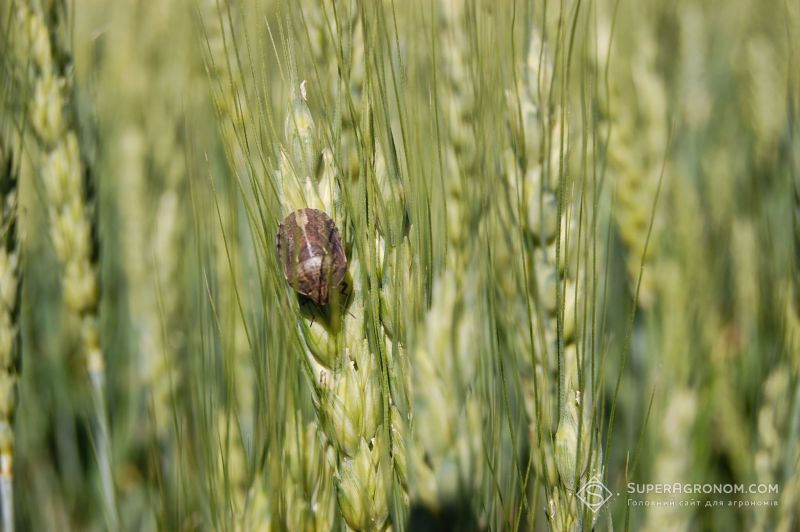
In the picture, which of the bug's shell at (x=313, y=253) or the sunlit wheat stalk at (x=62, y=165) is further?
the sunlit wheat stalk at (x=62, y=165)

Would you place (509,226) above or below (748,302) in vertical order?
above

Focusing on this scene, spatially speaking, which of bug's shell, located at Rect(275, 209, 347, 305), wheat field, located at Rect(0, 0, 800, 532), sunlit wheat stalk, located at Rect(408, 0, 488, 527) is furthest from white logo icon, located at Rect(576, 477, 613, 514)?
bug's shell, located at Rect(275, 209, 347, 305)

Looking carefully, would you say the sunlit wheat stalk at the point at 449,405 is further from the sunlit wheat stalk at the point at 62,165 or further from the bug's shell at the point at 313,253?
the sunlit wheat stalk at the point at 62,165

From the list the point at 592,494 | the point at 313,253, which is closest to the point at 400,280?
the point at 313,253

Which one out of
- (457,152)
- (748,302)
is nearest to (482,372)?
(457,152)

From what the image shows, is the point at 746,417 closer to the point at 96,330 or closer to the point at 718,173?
the point at 718,173

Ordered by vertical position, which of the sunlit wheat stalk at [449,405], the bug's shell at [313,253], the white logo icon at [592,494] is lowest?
the white logo icon at [592,494]

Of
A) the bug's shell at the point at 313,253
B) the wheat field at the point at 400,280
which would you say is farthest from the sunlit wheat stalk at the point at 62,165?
the bug's shell at the point at 313,253

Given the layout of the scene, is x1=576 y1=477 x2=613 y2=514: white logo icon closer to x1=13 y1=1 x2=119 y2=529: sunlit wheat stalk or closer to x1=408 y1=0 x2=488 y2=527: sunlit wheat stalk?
x1=408 y1=0 x2=488 y2=527: sunlit wheat stalk

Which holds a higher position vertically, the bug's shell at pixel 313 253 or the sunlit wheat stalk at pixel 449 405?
the bug's shell at pixel 313 253
